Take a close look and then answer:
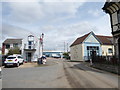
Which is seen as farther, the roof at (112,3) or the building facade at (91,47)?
the building facade at (91,47)

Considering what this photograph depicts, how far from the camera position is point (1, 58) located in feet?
67.8

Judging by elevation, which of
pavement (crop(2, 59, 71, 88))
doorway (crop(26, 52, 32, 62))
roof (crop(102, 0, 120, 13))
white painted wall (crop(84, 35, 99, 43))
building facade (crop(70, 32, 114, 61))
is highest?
roof (crop(102, 0, 120, 13))

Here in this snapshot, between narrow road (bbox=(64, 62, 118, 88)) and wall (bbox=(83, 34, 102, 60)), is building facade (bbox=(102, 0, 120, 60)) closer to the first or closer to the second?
narrow road (bbox=(64, 62, 118, 88))

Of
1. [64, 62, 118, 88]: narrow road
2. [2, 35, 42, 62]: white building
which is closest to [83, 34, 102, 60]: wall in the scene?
[2, 35, 42, 62]: white building

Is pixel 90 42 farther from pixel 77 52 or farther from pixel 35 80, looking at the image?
pixel 35 80

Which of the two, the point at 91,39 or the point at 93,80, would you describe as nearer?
the point at 93,80

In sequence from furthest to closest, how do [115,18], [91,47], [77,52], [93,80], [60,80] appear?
[77,52] < [91,47] < [115,18] < [60,80] < [93,80]

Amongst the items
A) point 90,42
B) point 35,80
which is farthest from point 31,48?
point 35,80

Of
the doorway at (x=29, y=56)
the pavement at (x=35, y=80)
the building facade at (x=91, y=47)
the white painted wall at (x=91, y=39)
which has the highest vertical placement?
the white painted wall at (x=91, y=39)

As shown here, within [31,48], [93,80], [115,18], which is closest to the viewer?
[93,80]

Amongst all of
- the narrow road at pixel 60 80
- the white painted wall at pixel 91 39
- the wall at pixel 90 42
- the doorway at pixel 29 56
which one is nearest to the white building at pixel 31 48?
the doorway at pixel 29 56

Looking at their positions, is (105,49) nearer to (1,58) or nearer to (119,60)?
(119,60)

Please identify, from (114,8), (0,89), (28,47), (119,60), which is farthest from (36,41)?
(0,89)

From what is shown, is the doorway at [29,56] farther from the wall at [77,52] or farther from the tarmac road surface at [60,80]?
the tarmac road surface at [60,80]
